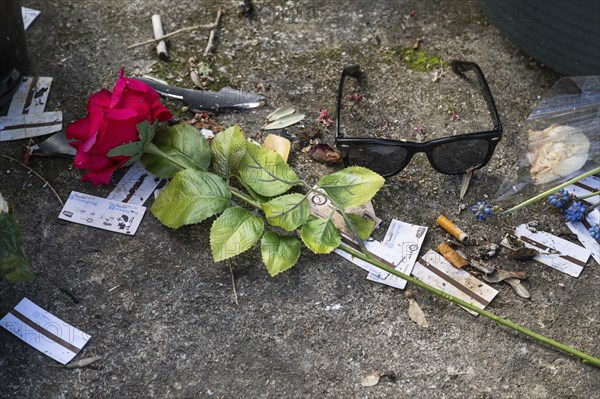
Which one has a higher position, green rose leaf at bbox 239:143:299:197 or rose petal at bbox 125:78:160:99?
rose petal at bbox 125:78:160:99

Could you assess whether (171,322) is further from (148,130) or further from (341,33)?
(341,33)

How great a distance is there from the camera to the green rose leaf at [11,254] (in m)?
1.50

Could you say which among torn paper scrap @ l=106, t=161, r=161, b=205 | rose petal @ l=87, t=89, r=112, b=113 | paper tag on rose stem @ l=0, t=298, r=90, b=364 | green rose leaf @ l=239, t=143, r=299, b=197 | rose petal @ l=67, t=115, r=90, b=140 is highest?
rose petal @ l=87, t=89, r=112, b=113

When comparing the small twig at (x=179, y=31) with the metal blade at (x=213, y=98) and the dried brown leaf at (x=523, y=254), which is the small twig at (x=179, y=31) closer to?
the metal blade at (x=213, y=98)

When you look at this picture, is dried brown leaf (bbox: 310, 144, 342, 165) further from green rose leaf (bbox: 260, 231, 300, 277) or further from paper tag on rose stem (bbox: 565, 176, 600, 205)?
paper tag on rose stem (bbox: 565, 176, 600, 205)

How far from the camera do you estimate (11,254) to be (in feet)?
4.94

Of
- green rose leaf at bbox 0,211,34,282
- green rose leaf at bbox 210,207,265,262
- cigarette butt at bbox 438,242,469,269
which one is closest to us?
green rose leaf at bbox 0,211,34,282

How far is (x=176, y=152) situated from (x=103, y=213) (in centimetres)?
25

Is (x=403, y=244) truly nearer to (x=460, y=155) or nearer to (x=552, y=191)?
(x=460, y=155)

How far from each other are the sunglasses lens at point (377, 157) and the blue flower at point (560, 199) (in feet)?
1.33

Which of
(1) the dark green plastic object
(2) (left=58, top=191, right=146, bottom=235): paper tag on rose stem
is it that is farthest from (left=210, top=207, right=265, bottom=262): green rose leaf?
(1) the dark green plastic object

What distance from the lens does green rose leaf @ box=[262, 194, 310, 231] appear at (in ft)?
5.52

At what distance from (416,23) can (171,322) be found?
1.30 meters

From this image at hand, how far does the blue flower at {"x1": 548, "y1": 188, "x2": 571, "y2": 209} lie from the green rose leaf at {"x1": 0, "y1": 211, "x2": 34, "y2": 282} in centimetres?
131
